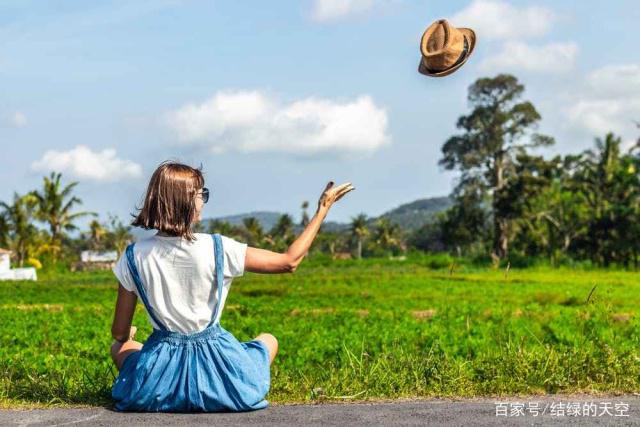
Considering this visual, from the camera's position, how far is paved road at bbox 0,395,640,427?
4.26 metres

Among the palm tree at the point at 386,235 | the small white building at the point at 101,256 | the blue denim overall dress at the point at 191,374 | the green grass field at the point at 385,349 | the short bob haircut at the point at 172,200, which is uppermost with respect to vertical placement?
the palm tree at the point at 386,235

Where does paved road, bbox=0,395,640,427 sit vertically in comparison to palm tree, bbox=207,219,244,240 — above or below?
below

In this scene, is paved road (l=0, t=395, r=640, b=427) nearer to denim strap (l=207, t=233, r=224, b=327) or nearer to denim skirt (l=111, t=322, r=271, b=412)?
denim skirt (l=111, t=322, r=271, b=412)

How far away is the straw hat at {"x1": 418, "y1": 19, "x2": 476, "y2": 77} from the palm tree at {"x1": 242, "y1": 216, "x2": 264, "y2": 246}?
198 feet

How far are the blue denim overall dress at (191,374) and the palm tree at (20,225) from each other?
144 feet

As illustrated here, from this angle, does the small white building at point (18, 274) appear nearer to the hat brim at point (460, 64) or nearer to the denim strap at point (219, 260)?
the hat brim at point (460, 64)

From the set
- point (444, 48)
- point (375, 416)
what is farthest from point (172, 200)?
point (444, 48)

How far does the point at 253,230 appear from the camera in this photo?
67125 mm

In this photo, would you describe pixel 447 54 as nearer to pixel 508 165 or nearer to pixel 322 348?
pixel 322 348

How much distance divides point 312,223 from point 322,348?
4.89m

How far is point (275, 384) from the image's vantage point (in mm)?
5434

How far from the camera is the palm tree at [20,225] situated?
151 ft

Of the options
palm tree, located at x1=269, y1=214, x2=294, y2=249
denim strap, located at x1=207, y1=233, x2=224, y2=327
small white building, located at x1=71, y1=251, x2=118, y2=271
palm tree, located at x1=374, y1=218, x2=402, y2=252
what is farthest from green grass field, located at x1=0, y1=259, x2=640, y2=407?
palm tree, located at x1=374, y1=218, x2=402, y2=252

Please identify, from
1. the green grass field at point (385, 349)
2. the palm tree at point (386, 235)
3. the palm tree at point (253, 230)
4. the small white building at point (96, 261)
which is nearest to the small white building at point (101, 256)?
the small white building at point (96, 261)
